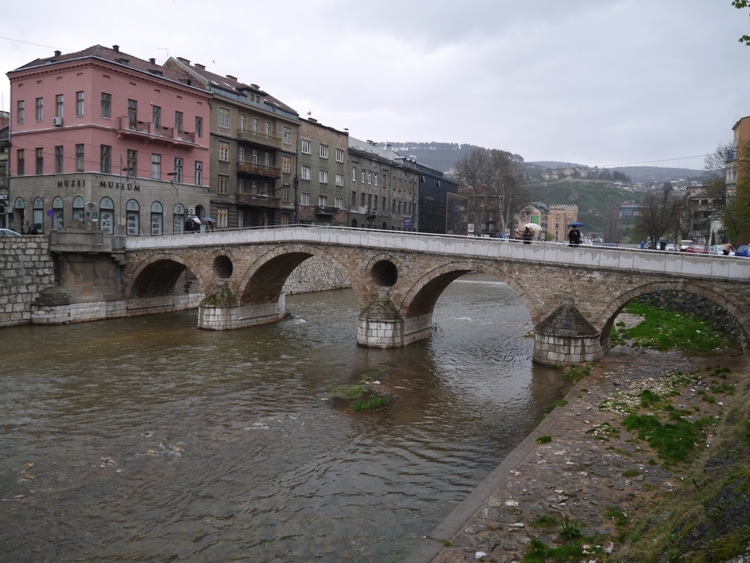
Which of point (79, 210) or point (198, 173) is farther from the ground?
point (198, 173)

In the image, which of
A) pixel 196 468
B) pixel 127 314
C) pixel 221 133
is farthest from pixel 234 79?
pixel 196 468

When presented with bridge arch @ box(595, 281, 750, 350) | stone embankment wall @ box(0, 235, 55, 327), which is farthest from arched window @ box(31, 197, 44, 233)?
bridge arch @ box(595, 281, 750, 350)

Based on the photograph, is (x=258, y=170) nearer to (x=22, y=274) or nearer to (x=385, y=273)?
(x=22, y=274)

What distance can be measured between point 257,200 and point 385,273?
1796 centimetres

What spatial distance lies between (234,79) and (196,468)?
37473 mm

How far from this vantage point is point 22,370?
18.0m

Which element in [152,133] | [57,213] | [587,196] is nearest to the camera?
[57,213]

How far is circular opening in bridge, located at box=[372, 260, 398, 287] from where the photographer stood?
23578 mm

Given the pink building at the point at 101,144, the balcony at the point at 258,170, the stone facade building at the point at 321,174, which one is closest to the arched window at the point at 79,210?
the pink building at the point at 101,144

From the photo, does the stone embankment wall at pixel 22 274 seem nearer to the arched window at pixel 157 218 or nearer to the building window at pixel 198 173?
the arched window at pixel 157 218

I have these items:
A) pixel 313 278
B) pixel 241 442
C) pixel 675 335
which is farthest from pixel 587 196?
pixel 241 442

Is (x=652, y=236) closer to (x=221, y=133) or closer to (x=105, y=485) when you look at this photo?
(x=221, y=133)

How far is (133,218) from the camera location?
3142cm

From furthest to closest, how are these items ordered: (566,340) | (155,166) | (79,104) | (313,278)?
(313,278), (155,166), (79,104), (566,340)
